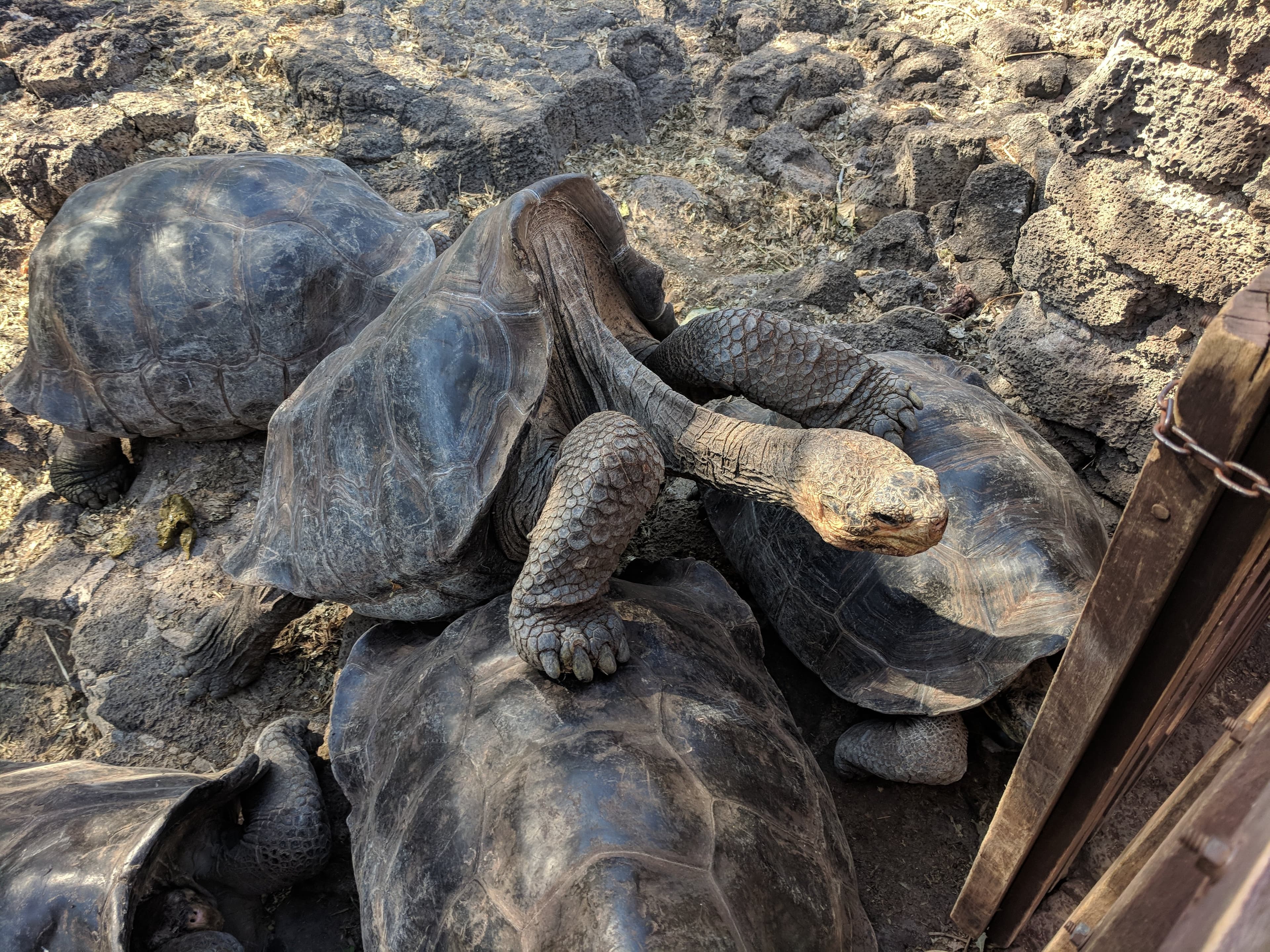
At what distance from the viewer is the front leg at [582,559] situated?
197cm

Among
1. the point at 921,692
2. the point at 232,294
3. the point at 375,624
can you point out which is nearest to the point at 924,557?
the point at 921,692

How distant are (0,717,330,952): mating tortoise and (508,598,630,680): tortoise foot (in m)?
0.98

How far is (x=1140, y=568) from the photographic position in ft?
3.98

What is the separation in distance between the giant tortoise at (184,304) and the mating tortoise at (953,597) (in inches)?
95.2

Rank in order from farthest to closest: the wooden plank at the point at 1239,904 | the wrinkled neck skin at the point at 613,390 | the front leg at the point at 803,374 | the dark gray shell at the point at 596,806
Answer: the front leg at the point at 803,374
the wrinkled neck skin at the point at 613,390
the dark gray shell at the point at 596,806
the wooden plank at the point at 1239,904

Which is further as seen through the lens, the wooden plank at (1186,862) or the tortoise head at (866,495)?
the tortoise head at (866,495)

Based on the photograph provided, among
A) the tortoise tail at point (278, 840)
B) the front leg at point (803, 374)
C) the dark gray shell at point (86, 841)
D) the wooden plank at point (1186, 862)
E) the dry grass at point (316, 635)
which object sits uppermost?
the wooden plank at point (1186, 862)

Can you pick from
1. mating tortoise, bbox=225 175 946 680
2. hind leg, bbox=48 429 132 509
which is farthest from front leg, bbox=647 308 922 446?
hind leg, bbox=48 429 132 509

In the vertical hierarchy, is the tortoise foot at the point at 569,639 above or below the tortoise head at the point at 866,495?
below

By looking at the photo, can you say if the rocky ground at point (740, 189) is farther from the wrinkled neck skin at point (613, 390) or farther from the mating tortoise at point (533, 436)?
the wrinkled neck skin at point (613, 390)

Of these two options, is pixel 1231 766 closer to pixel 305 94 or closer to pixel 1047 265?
pixel 1047 265

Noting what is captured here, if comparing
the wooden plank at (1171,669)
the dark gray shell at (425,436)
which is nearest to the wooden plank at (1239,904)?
the wooden plank at (1171,669)

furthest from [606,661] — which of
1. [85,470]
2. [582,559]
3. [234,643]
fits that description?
[85,470]

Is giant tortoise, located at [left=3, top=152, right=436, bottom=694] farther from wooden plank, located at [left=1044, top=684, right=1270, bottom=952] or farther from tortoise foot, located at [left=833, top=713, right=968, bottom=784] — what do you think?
wooden plank, located at [left=1044, top=684, right=1270, bottom=952]
